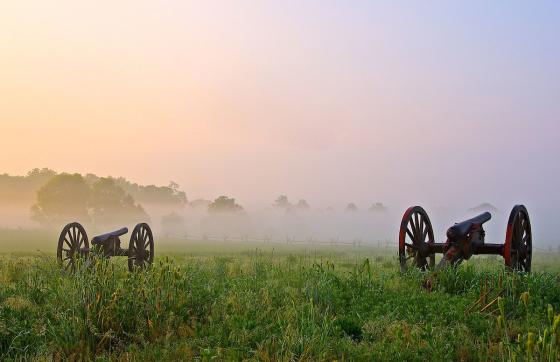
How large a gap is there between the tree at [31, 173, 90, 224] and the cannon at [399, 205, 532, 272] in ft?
192

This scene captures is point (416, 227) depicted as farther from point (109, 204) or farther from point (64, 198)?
point (109, 204)

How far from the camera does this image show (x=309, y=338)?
445cm

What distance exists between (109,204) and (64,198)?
6835 mm

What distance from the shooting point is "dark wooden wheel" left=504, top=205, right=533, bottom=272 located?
9016 millimetres

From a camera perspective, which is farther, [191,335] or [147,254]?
[147,254]

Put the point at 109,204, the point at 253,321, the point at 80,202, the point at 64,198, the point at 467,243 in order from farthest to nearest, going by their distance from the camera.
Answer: the point at 109,204, the point at 80,202, the point at 64,198, the point at 467,243, the point at 253,321

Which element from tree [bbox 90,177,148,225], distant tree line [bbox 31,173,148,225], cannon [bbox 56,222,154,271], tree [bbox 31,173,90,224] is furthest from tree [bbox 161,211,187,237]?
cannon [bbox 56,222,154,271]

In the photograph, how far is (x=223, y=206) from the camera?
4902 inches

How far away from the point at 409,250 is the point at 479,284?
99.8 inches

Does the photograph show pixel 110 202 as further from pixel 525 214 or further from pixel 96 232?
pixel 525 214

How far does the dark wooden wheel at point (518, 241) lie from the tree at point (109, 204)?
61.9 metres

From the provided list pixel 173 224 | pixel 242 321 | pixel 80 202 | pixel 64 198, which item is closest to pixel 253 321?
pixel 242 321

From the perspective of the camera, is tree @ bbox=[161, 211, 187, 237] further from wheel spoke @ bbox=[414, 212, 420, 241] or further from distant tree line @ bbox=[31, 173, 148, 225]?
wheel spoke @ bbox=[414, 212, 420, 241]

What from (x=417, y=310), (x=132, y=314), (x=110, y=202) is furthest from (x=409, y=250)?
(x=110, y=202)
